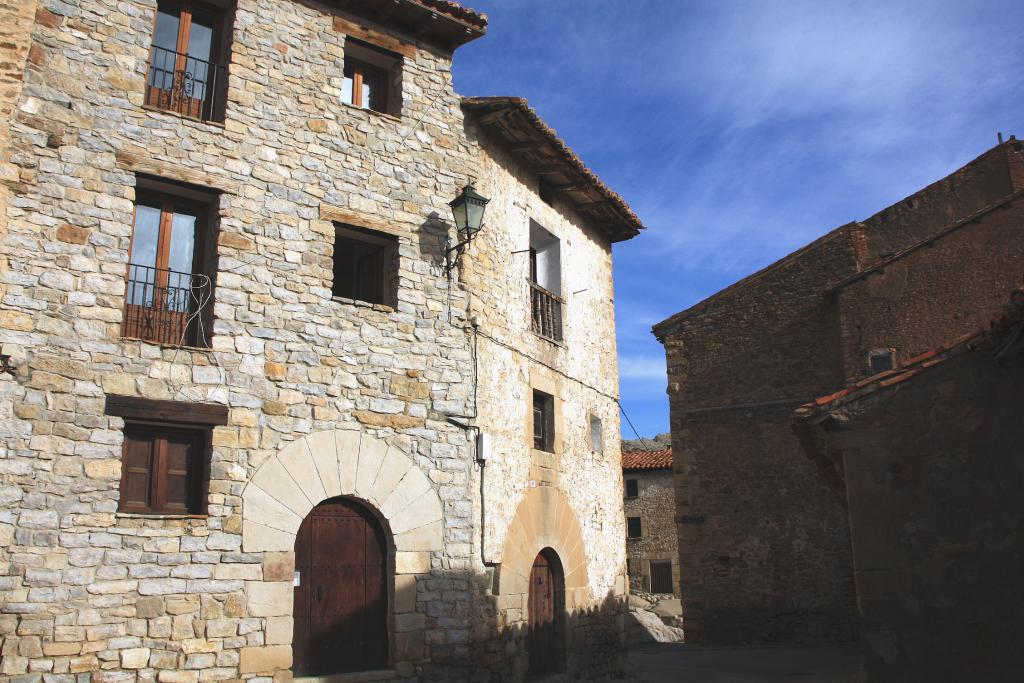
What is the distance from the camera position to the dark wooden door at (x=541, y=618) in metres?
10.5

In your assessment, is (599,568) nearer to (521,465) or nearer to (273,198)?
(521,465)

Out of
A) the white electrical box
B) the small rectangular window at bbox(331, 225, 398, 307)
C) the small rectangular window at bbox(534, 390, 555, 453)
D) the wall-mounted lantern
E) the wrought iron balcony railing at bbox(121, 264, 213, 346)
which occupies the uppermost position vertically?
the wall-mounted lantern

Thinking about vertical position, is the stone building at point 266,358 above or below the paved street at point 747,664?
above

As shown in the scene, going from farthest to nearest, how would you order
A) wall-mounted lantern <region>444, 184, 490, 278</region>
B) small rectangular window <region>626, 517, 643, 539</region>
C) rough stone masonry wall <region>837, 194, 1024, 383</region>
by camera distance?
small rectangular window <region>626, 517, 643, 539</region>, rough stone masonry wall <region>837, 194, 1024, 383</region>, wall-mounted lantern <region>444, 184, 490, 278</region>

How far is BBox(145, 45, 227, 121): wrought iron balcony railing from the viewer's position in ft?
27.6

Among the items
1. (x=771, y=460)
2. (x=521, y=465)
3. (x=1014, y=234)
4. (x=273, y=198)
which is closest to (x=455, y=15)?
(x=273, y=198)

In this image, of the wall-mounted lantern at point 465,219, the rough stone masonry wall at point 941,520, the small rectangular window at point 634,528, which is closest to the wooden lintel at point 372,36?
the wall-mounted lantern at point 465,219

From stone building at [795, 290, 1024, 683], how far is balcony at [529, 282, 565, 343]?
543 cm

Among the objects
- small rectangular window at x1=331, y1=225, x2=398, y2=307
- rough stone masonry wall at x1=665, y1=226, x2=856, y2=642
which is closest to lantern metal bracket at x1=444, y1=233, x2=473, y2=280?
small rectangular window at x1=331, y1=225, x2=398, y2=307

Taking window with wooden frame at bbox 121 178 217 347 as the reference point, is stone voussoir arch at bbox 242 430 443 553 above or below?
below

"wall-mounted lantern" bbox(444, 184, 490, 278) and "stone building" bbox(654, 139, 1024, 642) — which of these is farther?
"stone building" bbox(654, 139, 1024, 642)

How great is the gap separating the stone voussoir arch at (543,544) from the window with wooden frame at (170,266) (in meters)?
4.18

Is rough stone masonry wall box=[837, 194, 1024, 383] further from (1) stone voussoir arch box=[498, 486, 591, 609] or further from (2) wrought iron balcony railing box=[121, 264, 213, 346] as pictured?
(2) wrought iron balcony railing box=[121, 264, 213, 346]

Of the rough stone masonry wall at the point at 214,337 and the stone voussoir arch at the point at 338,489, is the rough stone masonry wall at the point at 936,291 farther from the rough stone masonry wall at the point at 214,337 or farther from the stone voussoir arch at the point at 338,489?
the stone voussoir arch at the point at 338,489
